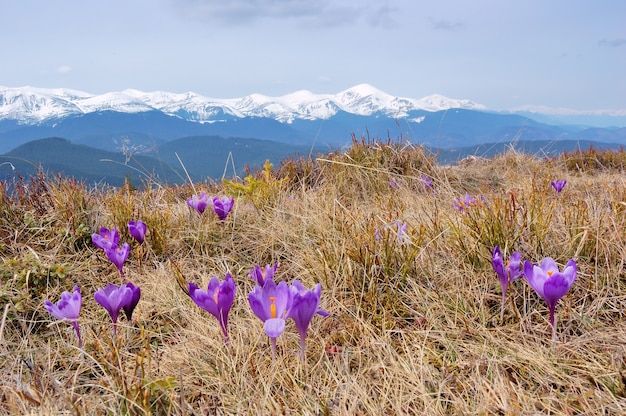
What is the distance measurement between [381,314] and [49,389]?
1.39m

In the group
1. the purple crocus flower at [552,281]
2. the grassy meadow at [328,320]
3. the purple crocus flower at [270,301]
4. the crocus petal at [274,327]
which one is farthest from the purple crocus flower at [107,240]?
the purple crocus flower at [552,281]

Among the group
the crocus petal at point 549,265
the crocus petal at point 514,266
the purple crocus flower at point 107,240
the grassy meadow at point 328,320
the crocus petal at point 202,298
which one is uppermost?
the crocus petal at point 549,265

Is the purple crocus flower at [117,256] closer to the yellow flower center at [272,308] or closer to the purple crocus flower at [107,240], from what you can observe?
the purple crocus flower at [107,240]

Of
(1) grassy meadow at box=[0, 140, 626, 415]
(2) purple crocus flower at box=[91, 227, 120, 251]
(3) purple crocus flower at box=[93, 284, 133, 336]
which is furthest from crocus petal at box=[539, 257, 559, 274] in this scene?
(2) purple crocus flower at box=[91, 227, 120, 251]

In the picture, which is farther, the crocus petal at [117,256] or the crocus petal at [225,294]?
the crocus petal at [117,256]

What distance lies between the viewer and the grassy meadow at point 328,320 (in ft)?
4.79

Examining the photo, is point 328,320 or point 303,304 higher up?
point 303,304

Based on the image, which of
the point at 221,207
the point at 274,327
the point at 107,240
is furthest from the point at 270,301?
the point at 221,207

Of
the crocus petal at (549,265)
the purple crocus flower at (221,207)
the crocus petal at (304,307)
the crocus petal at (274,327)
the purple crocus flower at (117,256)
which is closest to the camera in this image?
the crocus petal at (274,327)

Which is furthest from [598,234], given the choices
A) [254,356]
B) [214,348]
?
[214,348]

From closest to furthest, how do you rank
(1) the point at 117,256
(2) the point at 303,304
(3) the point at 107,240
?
(2) the point at 303,304 → (1) the point at 117,256 → (3) the point at 107,240

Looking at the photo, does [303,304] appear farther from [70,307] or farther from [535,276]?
[70,307]

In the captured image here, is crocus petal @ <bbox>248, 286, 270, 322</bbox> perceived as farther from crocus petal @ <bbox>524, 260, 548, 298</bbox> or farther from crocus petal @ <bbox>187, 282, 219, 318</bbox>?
crocus petal @ <bbox>524, 260, 548, 298</bbox>

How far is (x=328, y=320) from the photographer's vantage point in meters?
2.03
